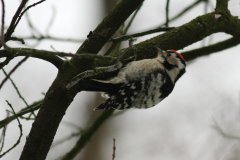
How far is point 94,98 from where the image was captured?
293 inches

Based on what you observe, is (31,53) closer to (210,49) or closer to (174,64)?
(174,64)

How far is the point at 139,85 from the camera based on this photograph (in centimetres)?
296

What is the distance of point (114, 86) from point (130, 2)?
880 millimetres

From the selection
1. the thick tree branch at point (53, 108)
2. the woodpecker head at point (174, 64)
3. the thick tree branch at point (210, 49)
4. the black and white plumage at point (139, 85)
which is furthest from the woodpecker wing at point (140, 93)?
the thick tree branch at point (210, 49)

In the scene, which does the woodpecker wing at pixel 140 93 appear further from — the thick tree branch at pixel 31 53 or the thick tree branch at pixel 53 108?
the thick tree branch at pixel 31 53

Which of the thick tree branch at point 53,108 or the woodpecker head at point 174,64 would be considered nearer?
the thick tree branch at point 53,108

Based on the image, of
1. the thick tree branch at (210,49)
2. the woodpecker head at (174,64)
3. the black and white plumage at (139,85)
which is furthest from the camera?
the thick tree branch at (210,49)

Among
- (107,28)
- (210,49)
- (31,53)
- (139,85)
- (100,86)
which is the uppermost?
(31,53)

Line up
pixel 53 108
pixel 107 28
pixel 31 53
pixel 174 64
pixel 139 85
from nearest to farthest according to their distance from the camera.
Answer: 1. pixel 31 53
2. pixel 53 108
3. pixel 107 28
4. pixel 139 85
5. pixel 174 64

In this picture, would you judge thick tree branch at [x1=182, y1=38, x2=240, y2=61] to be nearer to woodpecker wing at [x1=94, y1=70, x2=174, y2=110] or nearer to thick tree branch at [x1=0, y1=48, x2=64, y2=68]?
woodpecker wing at [x1=94, y1=70, x2=174, y2=110]

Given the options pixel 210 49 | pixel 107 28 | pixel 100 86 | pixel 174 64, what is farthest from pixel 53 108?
pixel 210 49

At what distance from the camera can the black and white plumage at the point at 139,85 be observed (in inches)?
115

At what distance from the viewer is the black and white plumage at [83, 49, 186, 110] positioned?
2.92 m

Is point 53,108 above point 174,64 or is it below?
above
